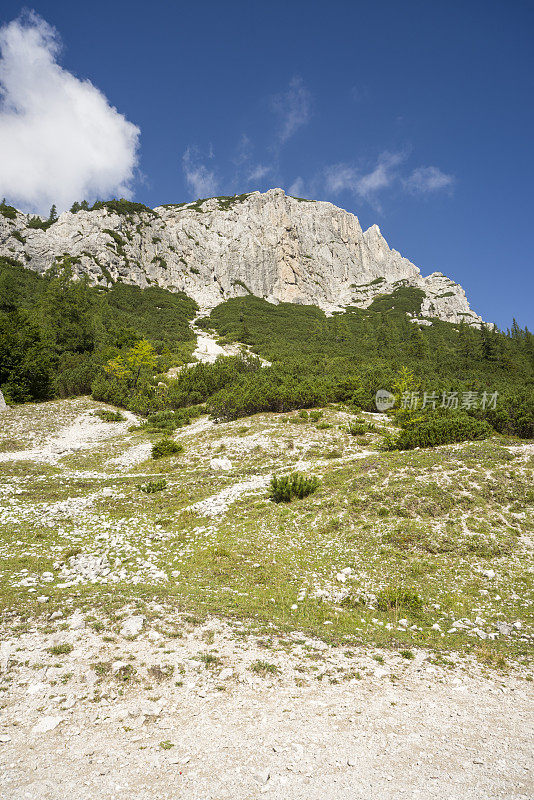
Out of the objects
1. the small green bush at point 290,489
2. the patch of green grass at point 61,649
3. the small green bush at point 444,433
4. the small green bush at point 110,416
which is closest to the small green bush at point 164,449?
the small green bush at point 290,489

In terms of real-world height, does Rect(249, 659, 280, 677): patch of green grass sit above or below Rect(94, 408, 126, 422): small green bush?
below

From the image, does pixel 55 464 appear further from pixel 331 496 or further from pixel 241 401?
pixel 331 496

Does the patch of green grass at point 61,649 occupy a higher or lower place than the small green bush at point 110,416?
lower

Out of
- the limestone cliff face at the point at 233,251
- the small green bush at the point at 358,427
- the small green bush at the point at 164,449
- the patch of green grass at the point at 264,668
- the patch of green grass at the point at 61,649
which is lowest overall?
the patch of green grass at the point at 264,668

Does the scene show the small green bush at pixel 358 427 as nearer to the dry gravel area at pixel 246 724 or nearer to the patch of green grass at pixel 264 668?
the dry gravel area at pixel 246 724

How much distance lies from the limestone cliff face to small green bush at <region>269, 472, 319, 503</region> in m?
105

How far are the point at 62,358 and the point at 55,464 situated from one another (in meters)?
29.2

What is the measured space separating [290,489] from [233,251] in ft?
487

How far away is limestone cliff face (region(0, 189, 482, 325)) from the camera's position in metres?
108

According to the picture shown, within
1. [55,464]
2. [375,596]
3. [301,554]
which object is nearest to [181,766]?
[375,596]

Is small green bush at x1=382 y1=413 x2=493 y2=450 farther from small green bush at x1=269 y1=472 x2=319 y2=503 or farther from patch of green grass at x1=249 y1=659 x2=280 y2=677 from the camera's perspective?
patch of green grass at x1=249 y1=659 x2=280 y2=677

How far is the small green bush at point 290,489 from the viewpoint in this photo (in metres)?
15.0

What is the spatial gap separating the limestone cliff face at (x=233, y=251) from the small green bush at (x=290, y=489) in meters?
105

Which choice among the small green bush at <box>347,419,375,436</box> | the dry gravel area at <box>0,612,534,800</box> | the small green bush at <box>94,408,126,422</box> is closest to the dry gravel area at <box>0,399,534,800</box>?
the dry gravel area at <box>0,612,534,800</box>
